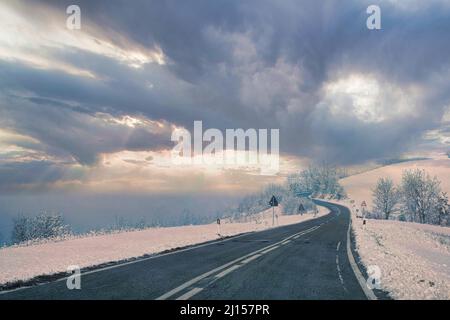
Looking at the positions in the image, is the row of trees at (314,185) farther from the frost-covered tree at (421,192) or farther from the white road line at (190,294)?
the white road line at (190,294)

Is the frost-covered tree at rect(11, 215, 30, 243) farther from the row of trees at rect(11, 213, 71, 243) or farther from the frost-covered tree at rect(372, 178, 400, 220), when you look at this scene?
the frost-covered tree at rect(372, 178, 400, 220)

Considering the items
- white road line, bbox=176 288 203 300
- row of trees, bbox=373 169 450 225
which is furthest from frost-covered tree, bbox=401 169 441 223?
white road line, bbox=176 288 203 300

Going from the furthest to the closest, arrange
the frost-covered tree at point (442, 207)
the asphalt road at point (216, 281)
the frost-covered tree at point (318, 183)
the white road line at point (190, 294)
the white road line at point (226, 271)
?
the frost-covered tree at point (318, 183), the frost-covered tree at point (442, 207), the white road line at point (226, 271), the asphalt road at point (216, 281), the white road line at point (190, 294)

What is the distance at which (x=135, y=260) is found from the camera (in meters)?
11.7

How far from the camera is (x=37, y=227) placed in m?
67.1

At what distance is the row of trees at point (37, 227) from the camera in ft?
213

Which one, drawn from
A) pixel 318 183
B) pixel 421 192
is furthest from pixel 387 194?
pixel 318 183

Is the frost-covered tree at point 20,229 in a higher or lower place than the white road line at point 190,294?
lower

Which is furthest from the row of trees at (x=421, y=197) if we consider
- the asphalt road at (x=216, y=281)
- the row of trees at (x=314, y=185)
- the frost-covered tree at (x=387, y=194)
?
the asphalt road at (x=216, y=281)

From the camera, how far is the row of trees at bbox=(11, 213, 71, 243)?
6500 centimetres

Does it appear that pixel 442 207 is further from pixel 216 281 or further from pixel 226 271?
pixel 216 281
